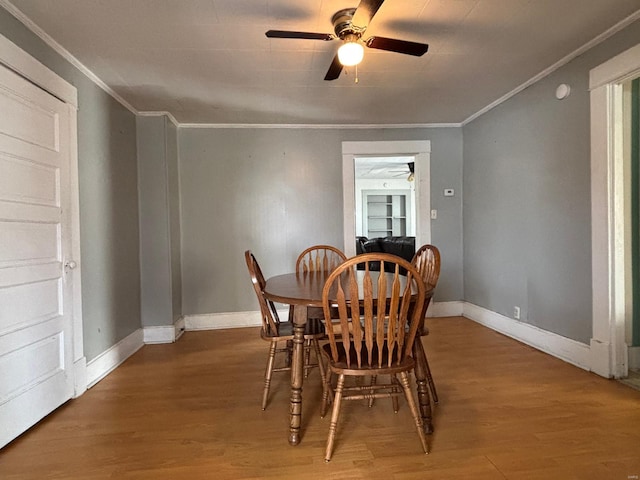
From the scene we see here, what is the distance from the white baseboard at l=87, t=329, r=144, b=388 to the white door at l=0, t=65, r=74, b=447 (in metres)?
0.25

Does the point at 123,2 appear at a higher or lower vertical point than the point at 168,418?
higher

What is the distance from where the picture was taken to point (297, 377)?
177cm

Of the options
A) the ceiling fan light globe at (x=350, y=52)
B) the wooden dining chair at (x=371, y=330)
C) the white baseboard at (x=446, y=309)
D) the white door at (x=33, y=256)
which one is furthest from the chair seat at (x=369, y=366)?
the white baseboard at (x=446, y=309)

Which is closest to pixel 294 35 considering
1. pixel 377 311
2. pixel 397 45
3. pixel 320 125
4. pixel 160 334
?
pixel 397 45

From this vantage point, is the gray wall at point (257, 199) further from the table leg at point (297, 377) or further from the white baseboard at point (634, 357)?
the table leg at point (297, 377)

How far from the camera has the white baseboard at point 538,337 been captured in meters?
2.63

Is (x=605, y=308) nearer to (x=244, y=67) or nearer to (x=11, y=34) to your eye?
(x=244, y=67)

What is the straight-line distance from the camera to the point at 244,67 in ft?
8.71

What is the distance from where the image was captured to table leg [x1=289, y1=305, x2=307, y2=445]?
5.70 feet

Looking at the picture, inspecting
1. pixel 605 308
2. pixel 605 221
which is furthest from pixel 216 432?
pixel 605 221

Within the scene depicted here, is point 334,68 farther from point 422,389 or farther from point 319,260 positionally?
point 422,389

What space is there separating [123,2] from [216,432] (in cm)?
223

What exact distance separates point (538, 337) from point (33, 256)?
11.7 ft

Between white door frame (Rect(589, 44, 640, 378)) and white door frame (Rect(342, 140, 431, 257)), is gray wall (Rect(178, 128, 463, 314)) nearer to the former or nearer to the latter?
white door frame (Rect(342, 140, 431, 257))
